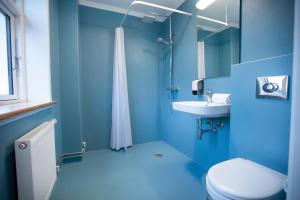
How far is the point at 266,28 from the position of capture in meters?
1.20

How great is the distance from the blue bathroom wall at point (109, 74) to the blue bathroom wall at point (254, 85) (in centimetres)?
166

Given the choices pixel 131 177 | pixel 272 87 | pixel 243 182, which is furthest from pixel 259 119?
pixel 131 177

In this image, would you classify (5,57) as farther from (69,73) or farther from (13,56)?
(69,73)

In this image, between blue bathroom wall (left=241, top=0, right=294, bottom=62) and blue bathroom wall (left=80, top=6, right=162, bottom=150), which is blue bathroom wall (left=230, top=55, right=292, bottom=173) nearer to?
blue bathroom wall (left=241, top=0, right=294, bottom=62)

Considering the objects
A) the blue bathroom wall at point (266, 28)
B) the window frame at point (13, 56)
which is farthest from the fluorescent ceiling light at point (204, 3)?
the window frame at point (13, 56)

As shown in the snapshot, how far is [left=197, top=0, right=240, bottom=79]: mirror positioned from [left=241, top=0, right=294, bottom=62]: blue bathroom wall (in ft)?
0.34

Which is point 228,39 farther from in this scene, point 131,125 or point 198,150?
point 131,125

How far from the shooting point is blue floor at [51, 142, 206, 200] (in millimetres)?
1431

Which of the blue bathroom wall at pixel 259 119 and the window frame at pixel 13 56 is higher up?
the window frame at pixel 13 56

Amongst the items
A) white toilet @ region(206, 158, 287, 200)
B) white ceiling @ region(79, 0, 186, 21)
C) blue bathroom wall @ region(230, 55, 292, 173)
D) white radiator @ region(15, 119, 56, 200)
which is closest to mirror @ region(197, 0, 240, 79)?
blue bathroom wall @ region(230, 55, 292, 173)

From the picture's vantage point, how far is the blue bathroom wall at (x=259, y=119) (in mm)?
973

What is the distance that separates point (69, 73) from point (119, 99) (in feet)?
2.52


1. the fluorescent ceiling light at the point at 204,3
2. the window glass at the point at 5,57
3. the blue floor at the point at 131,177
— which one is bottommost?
the blue floor at the point at 131,177

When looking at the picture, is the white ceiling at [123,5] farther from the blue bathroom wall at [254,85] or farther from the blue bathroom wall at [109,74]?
the blue bathroom wall at [254,85]
